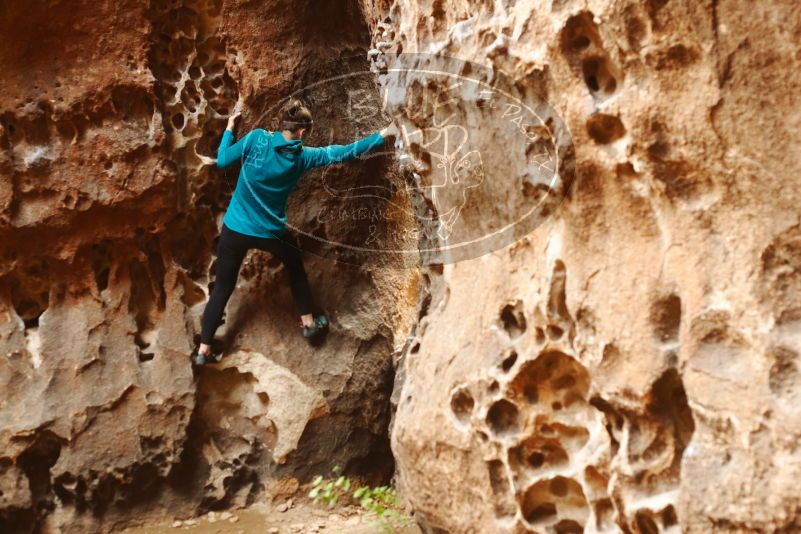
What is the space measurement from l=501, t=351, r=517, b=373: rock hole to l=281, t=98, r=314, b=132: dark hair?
1.67 metres

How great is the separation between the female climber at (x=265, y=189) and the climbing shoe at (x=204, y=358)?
0.01 metres

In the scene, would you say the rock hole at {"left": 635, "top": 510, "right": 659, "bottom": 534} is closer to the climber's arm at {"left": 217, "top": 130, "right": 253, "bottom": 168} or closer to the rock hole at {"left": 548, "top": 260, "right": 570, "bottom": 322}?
the rock hole at {"left": 548, "top": 260, "right": 570, "bottom": 322}

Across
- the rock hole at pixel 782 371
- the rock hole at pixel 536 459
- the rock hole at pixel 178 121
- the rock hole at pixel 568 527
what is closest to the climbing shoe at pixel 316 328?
the rock hole at pixel 178 121

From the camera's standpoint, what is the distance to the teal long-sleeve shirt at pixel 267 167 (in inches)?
138

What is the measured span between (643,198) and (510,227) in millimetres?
468

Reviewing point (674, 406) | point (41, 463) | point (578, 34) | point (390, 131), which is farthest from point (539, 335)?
point (41, 463)

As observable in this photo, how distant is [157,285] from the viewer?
3.94 meters

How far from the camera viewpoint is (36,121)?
3652 millimetres

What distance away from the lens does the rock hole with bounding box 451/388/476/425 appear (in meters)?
2.40

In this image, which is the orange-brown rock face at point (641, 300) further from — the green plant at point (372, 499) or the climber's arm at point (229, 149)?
the climber's arm at point (229, 149)

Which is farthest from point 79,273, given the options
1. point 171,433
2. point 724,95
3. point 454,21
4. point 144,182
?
point 724,95

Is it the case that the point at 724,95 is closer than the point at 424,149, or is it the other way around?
the point at 724,95

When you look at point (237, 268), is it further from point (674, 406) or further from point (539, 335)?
point (674, 406)

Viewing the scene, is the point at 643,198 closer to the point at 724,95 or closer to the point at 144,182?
the point at 724,95
